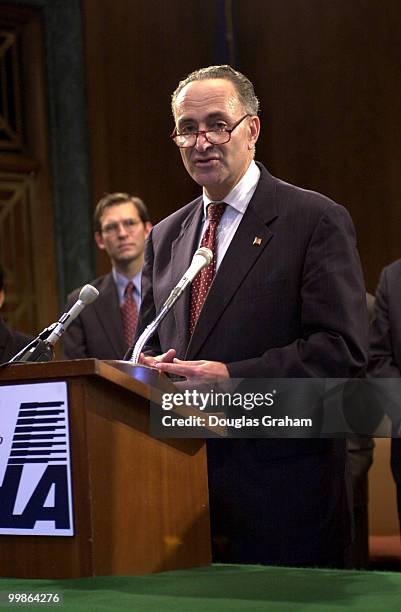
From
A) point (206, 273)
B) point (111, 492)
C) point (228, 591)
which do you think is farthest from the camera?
point (206, 273)

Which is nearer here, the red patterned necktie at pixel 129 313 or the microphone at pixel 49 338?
the microphone at pixel 49 338

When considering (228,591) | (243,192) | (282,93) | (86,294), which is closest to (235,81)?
(243,192)

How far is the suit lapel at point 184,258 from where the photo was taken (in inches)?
97.7

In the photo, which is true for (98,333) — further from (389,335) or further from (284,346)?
(284,346)

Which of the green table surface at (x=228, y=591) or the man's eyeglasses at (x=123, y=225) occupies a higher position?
the man's eyeglasses at (x=123, y=225)

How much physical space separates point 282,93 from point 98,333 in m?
1.99

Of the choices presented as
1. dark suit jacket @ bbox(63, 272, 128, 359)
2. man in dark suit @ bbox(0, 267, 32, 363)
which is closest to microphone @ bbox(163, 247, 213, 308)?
man in dark suit @ bbox(0, 267, 32, 363)

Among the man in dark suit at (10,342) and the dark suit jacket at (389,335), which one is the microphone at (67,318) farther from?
the man in dark suit at (10,342)

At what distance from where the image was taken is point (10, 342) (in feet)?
13.1

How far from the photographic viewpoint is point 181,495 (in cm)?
200

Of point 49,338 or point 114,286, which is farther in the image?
point 114,286

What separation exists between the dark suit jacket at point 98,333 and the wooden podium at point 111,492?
233 cm

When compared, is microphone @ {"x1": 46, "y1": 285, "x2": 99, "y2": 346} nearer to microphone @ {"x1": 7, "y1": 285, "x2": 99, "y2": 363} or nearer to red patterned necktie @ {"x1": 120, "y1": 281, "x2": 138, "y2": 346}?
microphone @ {"x1": 7, "y1": 285, "x2": 99, "y2": 363}

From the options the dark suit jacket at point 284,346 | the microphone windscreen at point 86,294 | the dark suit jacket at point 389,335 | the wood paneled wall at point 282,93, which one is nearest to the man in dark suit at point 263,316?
the dark suit jacket at point 284,346
